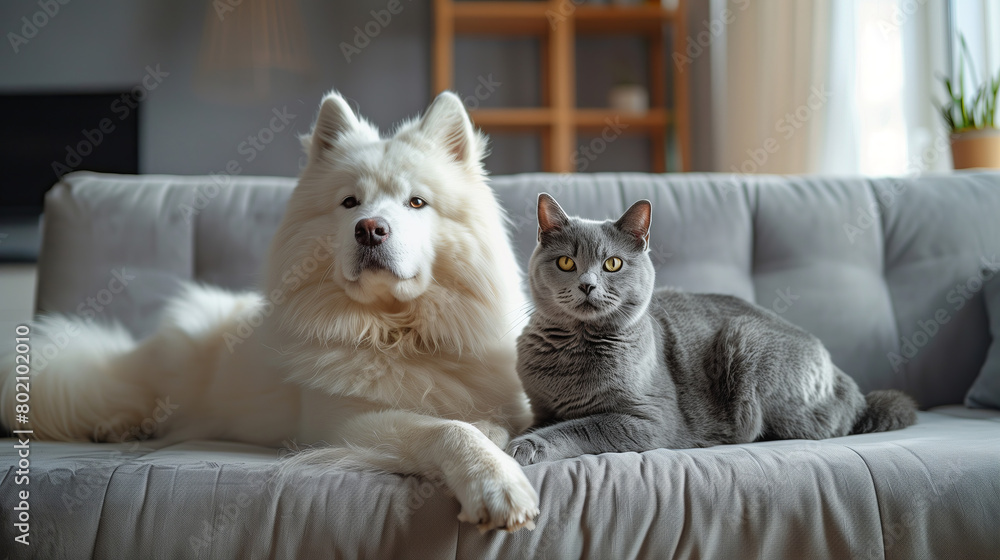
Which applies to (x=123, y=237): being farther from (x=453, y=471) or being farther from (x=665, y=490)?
(x=665, y=490)

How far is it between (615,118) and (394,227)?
336 centimetres

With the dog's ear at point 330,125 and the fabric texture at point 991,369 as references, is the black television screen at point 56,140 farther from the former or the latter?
the fabric texture at point 991,369

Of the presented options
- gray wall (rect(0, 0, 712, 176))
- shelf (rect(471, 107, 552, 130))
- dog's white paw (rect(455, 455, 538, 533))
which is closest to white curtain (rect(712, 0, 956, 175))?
gray wall (rect(0, 0, 712, 176))

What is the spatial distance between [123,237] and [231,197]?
403mm

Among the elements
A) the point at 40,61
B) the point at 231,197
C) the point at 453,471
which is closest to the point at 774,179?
the point at 453,471

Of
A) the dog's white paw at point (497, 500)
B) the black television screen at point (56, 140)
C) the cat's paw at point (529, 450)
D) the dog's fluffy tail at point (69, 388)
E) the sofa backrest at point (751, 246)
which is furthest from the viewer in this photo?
the black television screen at point (56, 140)

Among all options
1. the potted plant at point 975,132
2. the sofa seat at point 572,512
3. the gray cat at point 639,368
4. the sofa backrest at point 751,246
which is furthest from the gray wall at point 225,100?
the sofa seat at point 572,512

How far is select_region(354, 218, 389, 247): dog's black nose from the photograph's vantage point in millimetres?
1572

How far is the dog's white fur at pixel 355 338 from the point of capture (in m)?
1.65

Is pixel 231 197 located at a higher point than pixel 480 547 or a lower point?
higher

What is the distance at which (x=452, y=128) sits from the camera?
191 cm

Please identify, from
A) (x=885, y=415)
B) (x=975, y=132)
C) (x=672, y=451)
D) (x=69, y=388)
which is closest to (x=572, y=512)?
(x=672, y=451)

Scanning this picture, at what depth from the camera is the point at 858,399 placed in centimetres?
185

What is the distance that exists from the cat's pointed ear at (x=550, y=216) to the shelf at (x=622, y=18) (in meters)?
3.36
